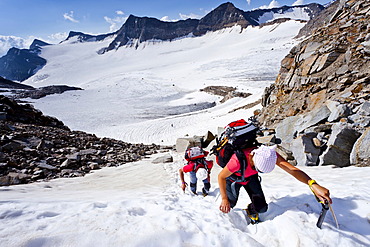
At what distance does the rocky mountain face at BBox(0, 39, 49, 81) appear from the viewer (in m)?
139

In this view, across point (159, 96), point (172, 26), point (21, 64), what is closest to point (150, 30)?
point (172, 26)

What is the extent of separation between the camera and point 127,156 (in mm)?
9359

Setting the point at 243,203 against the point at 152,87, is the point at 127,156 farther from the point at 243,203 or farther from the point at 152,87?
the point at 152,87

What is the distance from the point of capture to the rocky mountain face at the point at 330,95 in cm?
518

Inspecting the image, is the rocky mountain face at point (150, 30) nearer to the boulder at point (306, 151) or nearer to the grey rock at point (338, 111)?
the grey rock at point (338, 111)

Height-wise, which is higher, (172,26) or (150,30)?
(172,26)

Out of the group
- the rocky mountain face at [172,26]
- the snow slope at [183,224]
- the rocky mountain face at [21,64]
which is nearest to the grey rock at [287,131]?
the snow slope at [183,224]

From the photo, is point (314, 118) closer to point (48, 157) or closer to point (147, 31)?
point (48, 157)

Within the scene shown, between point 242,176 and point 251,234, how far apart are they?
0.64 metres

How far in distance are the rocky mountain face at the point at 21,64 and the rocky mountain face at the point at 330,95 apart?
162 meters

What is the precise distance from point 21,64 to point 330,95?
7305 inches

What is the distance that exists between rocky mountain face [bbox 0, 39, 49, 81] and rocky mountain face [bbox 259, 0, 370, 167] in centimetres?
16188

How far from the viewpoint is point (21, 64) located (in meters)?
146

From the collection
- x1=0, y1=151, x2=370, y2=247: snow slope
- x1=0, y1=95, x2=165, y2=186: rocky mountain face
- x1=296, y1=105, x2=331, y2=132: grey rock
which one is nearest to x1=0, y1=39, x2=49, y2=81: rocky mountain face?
x1=0, y1=95, x2=165, y2=186: rocky mountain face
